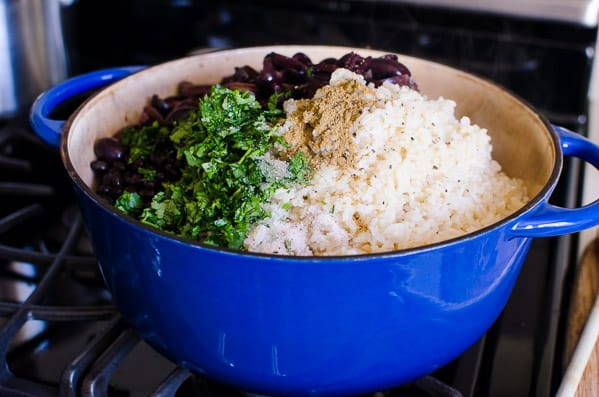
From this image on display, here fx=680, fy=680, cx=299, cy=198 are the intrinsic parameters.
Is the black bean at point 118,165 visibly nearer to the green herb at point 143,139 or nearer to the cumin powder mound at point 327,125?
the green herb at point 143,139

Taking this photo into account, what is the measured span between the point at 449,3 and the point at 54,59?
2.98 feet

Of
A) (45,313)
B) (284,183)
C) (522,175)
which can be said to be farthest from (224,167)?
(522,175)

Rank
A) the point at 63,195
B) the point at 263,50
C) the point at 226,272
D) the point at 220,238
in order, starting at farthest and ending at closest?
the point at 63,195 < the point at 263,50 < the point at 220,238 < the point at 226,272

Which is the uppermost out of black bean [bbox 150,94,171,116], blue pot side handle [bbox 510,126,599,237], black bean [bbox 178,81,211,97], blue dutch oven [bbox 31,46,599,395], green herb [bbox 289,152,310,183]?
black bean [bbox 178,81,211,97]

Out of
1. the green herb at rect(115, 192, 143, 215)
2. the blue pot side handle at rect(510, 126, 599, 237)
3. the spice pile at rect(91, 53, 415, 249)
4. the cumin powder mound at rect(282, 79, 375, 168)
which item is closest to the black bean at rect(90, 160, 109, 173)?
the spice pile at rect(91, 53, 415, 249)

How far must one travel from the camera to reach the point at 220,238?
2.78 ft

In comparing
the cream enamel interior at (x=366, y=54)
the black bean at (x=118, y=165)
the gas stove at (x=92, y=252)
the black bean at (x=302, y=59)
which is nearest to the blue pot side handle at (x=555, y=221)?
the cream enamel interior at (x=366, y=54)

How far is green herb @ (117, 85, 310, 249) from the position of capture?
2.81 ft

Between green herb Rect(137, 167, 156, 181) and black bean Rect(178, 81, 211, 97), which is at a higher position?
black bean Rect(178, 81, 211, 97)

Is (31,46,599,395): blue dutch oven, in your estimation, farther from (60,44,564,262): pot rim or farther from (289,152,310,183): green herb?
(289,152,310,183): green herb

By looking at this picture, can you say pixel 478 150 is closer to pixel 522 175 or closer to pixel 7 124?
pixel 522 175

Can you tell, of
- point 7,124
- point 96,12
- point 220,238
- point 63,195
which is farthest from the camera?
point 96,12

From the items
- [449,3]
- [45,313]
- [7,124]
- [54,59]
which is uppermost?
[449,3]

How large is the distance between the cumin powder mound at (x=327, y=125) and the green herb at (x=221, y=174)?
21 mm
